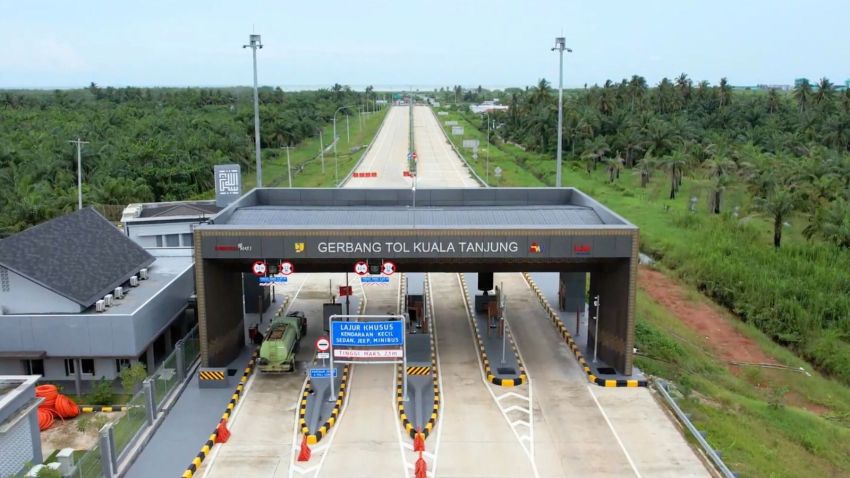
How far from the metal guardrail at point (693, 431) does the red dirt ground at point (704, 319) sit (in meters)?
9.88

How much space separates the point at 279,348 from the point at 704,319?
2365 centimetres

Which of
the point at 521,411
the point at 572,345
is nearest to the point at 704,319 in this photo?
the point at 572,345

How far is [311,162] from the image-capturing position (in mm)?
97062

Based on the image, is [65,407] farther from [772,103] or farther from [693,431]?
[772,103]

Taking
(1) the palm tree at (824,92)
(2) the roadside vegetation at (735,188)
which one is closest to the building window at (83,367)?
(2) the roadside vegetation at (735,188)

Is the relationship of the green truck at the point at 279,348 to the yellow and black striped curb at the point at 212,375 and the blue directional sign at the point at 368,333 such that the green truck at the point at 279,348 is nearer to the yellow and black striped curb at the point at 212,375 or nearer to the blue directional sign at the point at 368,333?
the yellow and black striped curb at the point at 212,375

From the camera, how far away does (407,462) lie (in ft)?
66.4

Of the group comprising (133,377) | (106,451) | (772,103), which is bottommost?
(106,451)

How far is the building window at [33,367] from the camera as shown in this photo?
25438 mm

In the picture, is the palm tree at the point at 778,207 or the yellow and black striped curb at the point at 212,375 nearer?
the yellow and black striped curb at the point at 212,375

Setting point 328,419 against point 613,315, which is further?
point 613,315

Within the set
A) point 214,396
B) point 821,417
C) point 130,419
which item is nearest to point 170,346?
point 214,396

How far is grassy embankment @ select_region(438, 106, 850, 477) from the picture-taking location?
22531 mm

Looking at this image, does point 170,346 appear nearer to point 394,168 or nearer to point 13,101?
point 394,168
